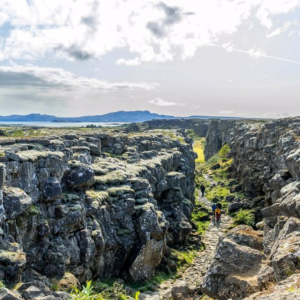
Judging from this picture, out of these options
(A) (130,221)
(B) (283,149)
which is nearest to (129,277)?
(A) (130,221)

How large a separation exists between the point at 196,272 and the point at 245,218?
18.4 meters

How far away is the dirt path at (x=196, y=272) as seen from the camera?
29.7 meters

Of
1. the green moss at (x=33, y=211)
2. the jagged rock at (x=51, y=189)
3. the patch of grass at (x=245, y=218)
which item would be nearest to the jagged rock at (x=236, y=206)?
the patch of grass at (x=245, y=218)

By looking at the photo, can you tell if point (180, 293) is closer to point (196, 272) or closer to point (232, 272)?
point (196, 272)

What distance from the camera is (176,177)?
5228 cm

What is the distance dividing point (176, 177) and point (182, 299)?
1035 inches

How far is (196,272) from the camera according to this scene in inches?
1412

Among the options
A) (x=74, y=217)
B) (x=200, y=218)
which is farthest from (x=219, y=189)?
(x=74, y=217)

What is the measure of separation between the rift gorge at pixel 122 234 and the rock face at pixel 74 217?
92mm

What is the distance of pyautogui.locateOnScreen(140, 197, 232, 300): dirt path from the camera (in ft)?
97.4

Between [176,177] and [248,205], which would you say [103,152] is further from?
[248,205]

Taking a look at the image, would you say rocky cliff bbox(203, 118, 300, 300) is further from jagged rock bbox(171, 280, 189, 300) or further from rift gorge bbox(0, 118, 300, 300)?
jagged rock bbox(171, 280, 189, 300)

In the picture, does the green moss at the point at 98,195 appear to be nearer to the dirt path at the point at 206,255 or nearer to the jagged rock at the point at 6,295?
the dirt path at the point at 206,255

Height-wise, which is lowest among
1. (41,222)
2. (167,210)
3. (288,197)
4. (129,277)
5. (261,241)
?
(129,277)
